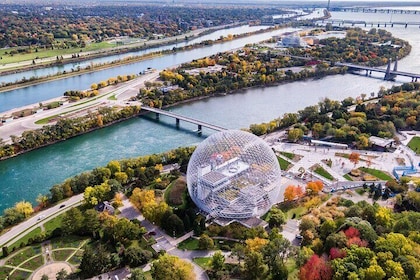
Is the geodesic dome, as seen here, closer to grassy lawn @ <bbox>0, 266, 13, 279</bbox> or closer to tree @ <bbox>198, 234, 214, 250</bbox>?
tree @ <bbox>198, 234, 214, 250</bbox>

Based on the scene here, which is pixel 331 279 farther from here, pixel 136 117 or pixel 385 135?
pixel 136 117

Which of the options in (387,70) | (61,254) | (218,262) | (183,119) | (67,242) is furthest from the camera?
(387,70)

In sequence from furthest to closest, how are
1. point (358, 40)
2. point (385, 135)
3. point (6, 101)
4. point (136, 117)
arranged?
point (358, 40)
point (6, 101)
point (136, 117)
point (385, 135)

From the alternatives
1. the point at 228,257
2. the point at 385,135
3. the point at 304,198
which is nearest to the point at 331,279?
the point at 228,257

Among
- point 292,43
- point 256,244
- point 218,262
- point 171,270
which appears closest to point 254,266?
point 256,244

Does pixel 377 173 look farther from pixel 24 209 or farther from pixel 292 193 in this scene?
A: pixel 24 209

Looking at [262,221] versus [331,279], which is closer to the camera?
[331,279]

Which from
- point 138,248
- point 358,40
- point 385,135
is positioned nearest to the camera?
point 138,248
